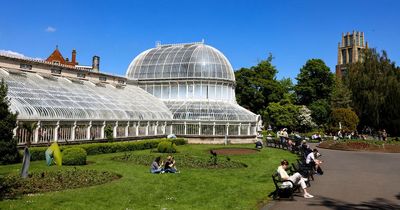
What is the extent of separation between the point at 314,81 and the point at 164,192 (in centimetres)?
5438

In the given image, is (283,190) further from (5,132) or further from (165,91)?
(165,91)

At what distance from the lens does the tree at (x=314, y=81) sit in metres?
62.0

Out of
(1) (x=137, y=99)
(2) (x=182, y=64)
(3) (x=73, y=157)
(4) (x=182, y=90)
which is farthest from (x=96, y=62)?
(3) (x=73, y=157)

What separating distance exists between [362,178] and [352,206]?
6.43 metres

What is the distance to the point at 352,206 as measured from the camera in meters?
11.5

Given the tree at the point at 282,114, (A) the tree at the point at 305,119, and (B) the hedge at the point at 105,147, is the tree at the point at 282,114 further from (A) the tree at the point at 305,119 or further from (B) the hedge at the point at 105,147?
(B) the hedge at the point at 105,147

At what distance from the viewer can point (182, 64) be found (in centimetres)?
4525

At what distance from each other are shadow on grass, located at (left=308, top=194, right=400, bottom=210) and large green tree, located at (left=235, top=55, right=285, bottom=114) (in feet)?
162

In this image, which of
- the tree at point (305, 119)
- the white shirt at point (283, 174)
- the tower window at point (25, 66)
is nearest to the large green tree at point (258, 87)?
the tree at point (305, 119)

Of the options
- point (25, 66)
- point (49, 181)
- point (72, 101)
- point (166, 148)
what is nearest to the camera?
point (49, 181)

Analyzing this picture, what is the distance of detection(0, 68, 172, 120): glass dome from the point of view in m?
23.6

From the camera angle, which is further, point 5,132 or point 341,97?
point 341,97

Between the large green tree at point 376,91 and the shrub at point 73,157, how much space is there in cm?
4690

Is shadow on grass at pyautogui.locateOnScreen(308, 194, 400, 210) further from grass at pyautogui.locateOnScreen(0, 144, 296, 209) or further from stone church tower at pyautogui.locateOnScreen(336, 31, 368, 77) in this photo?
stone church tower at pyautogui.locateOnScreen(336, 31, 368, 77)
